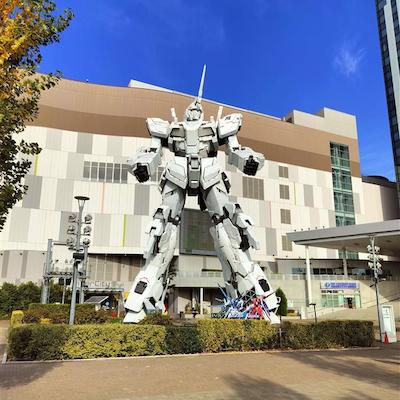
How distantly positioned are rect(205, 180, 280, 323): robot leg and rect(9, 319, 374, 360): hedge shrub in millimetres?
1362

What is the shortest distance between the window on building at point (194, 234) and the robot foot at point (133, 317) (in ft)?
A: 99.7

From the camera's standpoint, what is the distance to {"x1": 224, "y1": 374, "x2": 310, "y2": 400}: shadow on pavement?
662 centimetres

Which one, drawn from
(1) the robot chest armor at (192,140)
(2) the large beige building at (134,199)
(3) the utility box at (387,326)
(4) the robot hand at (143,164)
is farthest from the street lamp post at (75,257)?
(2) the large beige building at (134,199)

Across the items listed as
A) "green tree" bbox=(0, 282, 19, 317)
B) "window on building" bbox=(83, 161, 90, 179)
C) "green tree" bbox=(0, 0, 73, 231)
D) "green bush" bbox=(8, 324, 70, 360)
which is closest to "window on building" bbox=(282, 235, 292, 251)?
"window on building" bbox=(83, 161, 90, 179)

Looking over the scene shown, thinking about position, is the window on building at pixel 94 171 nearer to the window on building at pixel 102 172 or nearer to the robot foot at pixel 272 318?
the window on building at pixel 102 172

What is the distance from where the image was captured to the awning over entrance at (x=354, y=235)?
33656 mm

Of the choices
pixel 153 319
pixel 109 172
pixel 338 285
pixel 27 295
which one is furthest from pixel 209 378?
pixel 109 172

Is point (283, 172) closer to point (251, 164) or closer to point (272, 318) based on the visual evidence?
point (251, 164)

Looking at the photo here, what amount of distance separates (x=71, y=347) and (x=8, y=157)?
5.84 metres

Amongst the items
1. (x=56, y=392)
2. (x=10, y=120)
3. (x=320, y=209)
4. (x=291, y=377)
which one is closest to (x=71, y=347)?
(x=56, y=392)

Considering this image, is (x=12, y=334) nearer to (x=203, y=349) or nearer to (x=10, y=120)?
(x=203, y=349)

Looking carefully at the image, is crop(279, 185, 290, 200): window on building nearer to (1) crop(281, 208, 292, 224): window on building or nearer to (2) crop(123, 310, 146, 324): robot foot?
(1) crop(281, 208, 292, 224): window on building

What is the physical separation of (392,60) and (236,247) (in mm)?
61619

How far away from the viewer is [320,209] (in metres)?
53.2
